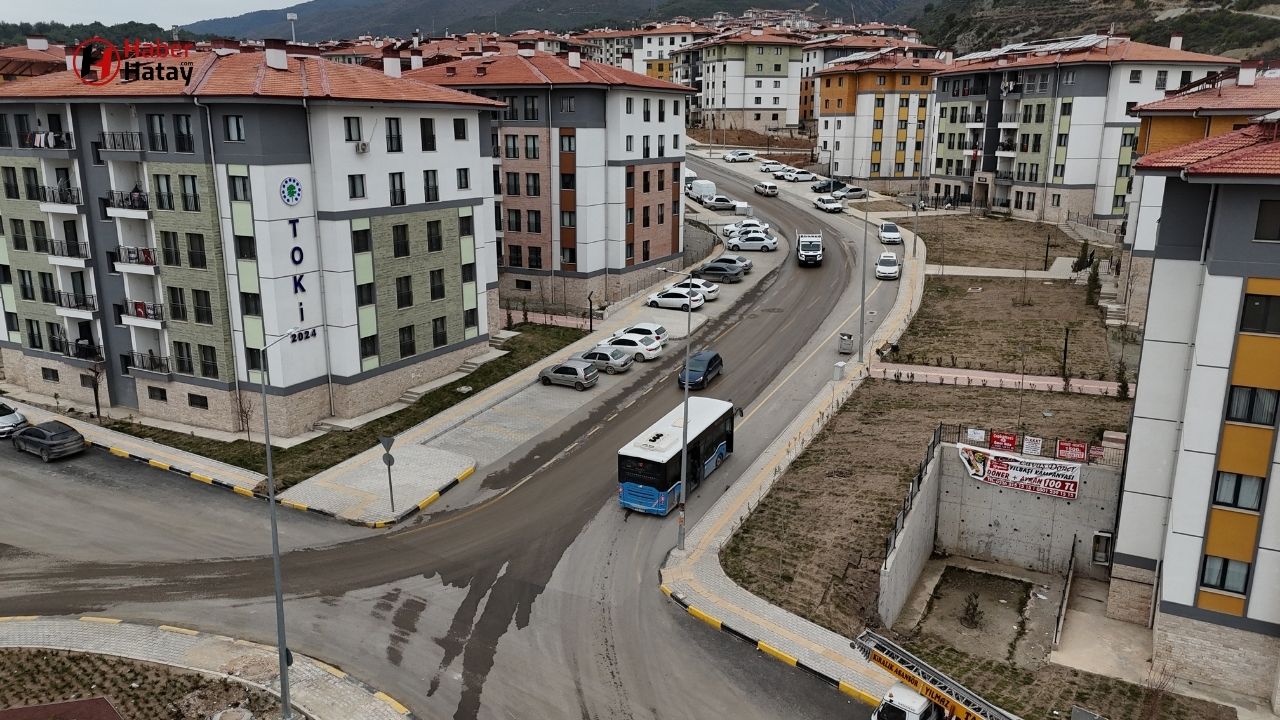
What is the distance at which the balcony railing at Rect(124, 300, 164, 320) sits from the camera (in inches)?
1688

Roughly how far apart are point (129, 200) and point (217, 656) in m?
26.1

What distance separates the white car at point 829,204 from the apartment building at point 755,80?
49.3m

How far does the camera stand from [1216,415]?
24.2 meters

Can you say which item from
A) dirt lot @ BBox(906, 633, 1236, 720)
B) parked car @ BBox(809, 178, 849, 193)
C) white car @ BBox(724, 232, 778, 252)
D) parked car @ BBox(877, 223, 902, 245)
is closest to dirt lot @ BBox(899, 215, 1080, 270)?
parked car @ BBox(877, 223, 902, 245)

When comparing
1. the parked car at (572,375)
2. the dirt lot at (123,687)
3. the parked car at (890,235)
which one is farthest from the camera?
the parked car at (890,235)

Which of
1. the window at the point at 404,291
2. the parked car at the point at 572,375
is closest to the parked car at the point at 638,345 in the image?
the parked car at the point at 572,375

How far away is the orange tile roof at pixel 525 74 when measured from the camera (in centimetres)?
6031

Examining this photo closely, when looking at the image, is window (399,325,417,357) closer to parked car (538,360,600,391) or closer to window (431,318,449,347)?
window (431,318,449,347)

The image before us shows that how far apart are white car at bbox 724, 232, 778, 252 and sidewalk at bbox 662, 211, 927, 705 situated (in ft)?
125

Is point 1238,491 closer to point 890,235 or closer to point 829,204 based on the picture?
point 890,235

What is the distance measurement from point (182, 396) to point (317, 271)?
9.46 meters

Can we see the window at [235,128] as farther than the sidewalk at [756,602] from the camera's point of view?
Yes

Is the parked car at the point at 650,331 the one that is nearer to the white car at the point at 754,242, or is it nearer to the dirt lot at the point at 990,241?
the white car at the point at 754,242

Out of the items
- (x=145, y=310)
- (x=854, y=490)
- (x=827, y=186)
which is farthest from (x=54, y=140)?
(x=827, y=186)
